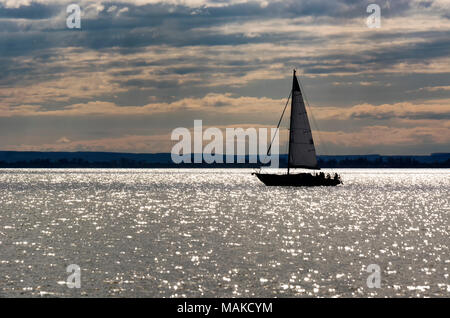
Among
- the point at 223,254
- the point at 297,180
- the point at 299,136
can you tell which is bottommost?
the point at 223,254

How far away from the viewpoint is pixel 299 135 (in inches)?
5453

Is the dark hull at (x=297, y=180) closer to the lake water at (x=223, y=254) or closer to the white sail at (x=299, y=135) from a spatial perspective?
the white sail at (x=299, y=135)

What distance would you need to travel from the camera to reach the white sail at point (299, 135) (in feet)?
454

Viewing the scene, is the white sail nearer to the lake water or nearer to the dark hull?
the dark hull

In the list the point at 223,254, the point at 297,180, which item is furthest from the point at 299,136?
the point at 223,254
